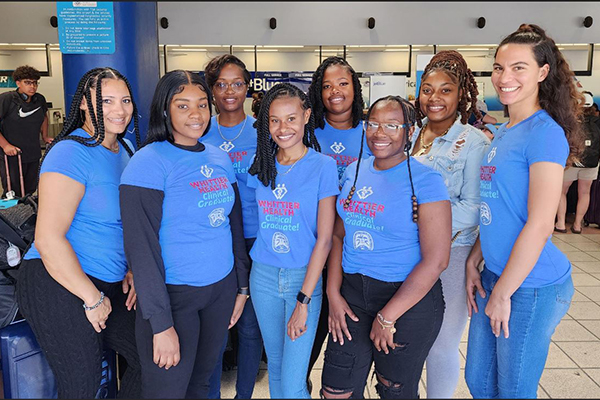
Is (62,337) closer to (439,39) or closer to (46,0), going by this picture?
(46,0)

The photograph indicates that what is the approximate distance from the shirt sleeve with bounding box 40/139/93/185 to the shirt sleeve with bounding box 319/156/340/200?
0.89 metres

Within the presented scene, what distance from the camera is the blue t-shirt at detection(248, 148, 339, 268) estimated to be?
199 cm

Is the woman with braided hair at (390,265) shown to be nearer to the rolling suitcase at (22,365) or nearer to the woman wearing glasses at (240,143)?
the woman wearing glasses at (240,143)

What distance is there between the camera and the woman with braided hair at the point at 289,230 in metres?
1.99

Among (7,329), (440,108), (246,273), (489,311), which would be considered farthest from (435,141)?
(7,329)

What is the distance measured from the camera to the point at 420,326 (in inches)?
72.9

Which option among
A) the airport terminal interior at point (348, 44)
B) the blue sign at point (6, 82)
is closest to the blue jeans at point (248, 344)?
the airport terminal interior at point (348, 44)

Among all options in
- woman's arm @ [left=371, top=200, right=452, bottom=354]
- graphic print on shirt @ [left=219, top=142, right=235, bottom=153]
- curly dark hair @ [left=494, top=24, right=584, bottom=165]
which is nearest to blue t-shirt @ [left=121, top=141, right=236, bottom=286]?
graphic print on shirt @ [left=219, top=142, right=235, bottom=153]

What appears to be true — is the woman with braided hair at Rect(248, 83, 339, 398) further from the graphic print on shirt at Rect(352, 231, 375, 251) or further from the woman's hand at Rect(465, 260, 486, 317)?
the woman's hand at Rect(465, 260, 486, 317)

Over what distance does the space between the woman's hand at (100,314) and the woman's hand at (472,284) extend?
4.80ft

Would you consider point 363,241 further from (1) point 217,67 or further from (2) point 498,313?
(1) point 217,67

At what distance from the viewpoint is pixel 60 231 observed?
1.75 metres

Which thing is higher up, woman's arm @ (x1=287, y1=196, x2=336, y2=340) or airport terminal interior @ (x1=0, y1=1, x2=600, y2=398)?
airport terminal interior @ (x1=0, y1=1, x2=600, y2=398)

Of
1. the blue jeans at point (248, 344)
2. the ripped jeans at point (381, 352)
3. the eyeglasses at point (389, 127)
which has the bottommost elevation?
the blue jeans at point (248, 344)
